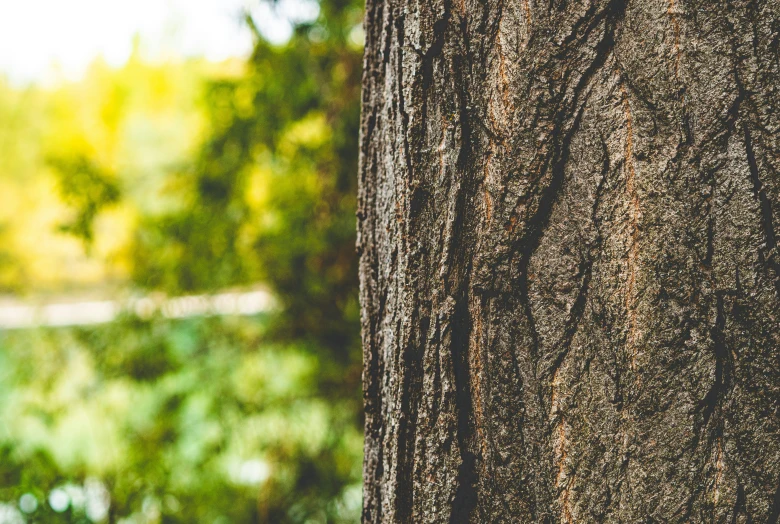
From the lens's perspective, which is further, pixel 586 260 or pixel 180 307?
pixel 180 307

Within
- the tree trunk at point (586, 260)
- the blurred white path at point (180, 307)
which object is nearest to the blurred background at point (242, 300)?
the blurred white path at point (180, 307)

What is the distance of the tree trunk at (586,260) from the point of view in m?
0.76

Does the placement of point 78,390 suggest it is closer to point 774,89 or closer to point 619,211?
point 619,211

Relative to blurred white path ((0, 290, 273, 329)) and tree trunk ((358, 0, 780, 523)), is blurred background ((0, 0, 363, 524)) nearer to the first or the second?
blurred white path ((0, 290, 273, 329))

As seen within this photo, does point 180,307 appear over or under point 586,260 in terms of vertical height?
under

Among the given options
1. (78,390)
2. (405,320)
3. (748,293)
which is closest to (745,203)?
(748,293)

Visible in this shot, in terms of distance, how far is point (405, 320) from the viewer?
0.90 metres

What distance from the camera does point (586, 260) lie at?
804mm

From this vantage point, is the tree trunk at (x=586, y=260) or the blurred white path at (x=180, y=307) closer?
the tree trunk at (x=586, y=260)

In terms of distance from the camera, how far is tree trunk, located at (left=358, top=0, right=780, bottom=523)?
0.76 metres

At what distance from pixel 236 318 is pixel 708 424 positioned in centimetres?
292

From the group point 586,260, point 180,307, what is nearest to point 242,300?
point 180,307

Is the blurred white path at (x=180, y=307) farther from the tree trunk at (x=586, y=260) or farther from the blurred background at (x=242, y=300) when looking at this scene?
the tree trunk at (x=586, y=260)

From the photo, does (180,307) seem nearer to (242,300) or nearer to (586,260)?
(242,300)
